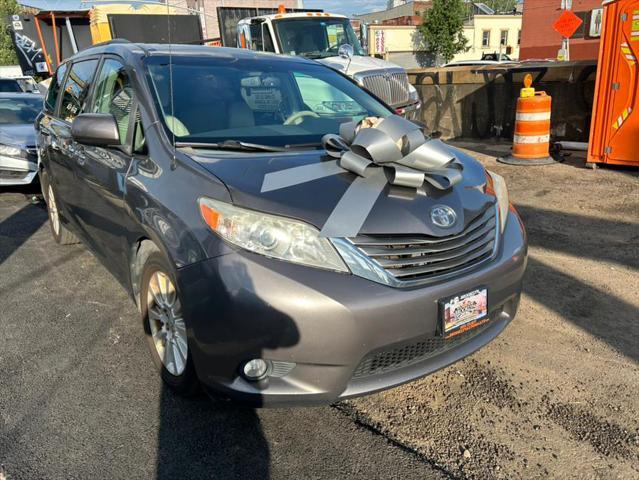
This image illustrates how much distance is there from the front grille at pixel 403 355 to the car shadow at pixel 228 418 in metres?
0.35

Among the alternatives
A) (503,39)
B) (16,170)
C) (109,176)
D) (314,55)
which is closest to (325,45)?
(314,55)

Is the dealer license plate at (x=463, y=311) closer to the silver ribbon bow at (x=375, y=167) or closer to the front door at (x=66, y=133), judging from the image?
the silver ribbon bow at (x=375, y=167)

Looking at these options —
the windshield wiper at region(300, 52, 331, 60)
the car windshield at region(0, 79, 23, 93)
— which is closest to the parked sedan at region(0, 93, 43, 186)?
the windshield wiper at region(300, 52, 331, 60)

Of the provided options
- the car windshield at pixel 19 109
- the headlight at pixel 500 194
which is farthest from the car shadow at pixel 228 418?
the car windshield at pixel 19 109

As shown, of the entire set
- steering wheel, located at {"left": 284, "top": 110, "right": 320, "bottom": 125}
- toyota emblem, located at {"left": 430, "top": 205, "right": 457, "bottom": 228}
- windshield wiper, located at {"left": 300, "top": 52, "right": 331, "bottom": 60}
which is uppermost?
windshield wiper, located at {"left": 300, "top": 52, "right": 331, "bottom": 60}

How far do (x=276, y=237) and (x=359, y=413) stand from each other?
1.06m

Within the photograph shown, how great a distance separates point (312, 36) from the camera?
397 inches

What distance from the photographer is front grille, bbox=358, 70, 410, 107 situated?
29.8 ft

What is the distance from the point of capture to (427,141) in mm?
2756

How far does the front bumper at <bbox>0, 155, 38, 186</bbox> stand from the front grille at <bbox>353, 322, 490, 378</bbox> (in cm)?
708

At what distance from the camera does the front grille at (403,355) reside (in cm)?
226

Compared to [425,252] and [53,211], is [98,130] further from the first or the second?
[53,211]

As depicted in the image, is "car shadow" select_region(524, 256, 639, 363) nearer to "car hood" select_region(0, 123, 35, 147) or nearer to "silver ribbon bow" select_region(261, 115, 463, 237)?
"silver ribbon bow" select_region(261, 115, 463, 237)

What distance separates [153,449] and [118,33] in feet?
45.2
